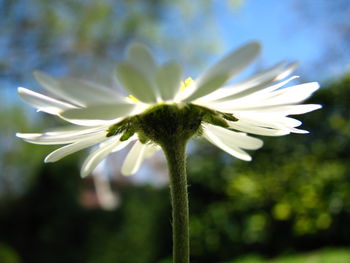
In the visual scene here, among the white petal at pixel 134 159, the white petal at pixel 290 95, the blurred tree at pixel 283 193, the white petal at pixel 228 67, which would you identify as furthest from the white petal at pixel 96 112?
the blurred tree at pixel 283 193

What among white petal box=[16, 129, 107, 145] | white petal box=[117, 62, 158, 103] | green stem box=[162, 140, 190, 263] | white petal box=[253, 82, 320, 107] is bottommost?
green stem box=[162, 140, 190, 263]

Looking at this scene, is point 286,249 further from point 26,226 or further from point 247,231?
point 26,226

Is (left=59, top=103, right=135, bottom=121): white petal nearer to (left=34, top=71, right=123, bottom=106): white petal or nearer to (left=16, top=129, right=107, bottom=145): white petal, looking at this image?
(left=34, top=71, right=123, bottom=106): white petal

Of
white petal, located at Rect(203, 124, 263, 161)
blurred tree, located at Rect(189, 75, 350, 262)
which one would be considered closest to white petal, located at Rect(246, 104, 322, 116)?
white petal, located at Rect(203, 124, 263, 161)

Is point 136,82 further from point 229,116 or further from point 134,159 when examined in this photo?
point 134,159

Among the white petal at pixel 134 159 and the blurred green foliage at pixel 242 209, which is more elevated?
the blurred green foliage at pixel 242 209

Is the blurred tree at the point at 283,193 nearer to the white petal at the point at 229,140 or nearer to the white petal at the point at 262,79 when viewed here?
the white petal at the point at 229,140
